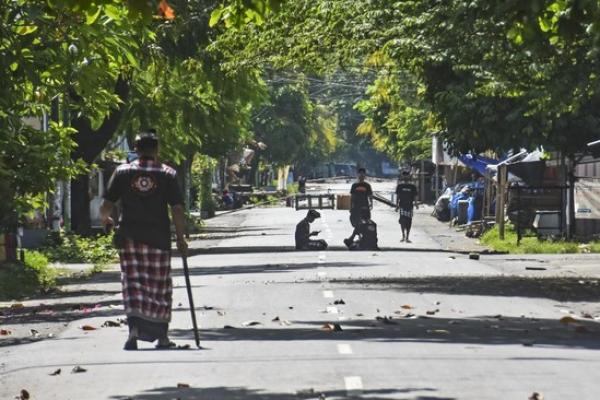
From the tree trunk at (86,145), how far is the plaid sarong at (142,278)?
20847 millimetres

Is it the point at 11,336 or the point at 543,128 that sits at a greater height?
the point at 543,128

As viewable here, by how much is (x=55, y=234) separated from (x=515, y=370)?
87.2 ft

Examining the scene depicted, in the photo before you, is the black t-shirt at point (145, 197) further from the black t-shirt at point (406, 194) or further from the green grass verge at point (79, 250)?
the black t-shirt at point (406, 194)

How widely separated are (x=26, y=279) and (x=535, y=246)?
49.6ft

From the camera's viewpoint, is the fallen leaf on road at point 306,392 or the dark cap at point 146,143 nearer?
the fallen leaf on road at point 306,392

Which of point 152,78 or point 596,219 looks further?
point 596,219

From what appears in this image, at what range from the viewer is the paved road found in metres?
12.3

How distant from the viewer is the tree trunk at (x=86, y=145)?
3772cm

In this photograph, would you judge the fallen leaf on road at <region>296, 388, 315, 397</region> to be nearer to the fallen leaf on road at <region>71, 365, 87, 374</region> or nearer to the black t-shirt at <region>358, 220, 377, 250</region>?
the fallen leaf on road at <region>71, 365, 87, 374</region>

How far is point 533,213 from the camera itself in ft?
143

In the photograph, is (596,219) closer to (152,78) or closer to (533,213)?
(533,213)

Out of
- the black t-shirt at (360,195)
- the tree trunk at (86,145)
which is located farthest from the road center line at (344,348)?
the black t-shirt at (360,195)

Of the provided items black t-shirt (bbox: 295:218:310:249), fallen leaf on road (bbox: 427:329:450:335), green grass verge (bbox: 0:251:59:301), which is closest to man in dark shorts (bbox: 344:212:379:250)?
black t-shirt (bbox: 295:218:310:249)

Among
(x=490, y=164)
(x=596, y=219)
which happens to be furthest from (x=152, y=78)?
(x=490, y=164)
